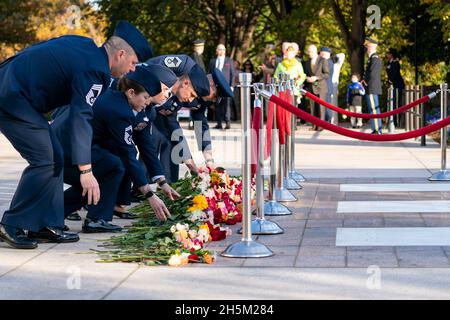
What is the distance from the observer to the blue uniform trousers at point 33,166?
8266 mm

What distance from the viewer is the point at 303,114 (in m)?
8.47

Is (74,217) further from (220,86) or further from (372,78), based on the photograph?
(372,78)

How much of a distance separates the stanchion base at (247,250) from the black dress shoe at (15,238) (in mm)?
1493

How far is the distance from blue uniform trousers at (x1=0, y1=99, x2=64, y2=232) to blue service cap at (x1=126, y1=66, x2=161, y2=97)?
3.19ft

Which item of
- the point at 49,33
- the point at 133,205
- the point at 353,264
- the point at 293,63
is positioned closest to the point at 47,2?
the point at 49,33

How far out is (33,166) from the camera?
8352 millimetres

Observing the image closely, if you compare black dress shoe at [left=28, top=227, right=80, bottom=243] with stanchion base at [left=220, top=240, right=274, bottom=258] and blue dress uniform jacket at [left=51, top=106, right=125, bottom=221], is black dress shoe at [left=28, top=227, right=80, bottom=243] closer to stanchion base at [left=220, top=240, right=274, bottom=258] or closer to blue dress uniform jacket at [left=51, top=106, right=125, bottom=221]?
blue dress uniform jacket at [left=51, top=106, right=125, bottom=221]

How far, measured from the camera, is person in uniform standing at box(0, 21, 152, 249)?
810 centimetres

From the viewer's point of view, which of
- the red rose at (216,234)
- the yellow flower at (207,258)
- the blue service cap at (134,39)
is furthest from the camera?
the red rose at (216,234)

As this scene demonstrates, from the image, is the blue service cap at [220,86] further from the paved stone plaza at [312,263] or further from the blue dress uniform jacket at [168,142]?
the paved stone plaza at [312,263]

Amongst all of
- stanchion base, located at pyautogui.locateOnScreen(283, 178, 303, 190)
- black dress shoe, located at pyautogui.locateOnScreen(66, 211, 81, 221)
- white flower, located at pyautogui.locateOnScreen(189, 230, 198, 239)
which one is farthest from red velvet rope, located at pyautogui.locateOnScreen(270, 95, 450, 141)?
stanchion base, located at pyautogui.locateOnScreen(283, 178, 303, 190)

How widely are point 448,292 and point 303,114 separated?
241cm

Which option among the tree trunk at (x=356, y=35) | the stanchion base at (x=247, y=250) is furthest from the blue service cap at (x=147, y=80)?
the tree trunk at (x=356, y=35)
